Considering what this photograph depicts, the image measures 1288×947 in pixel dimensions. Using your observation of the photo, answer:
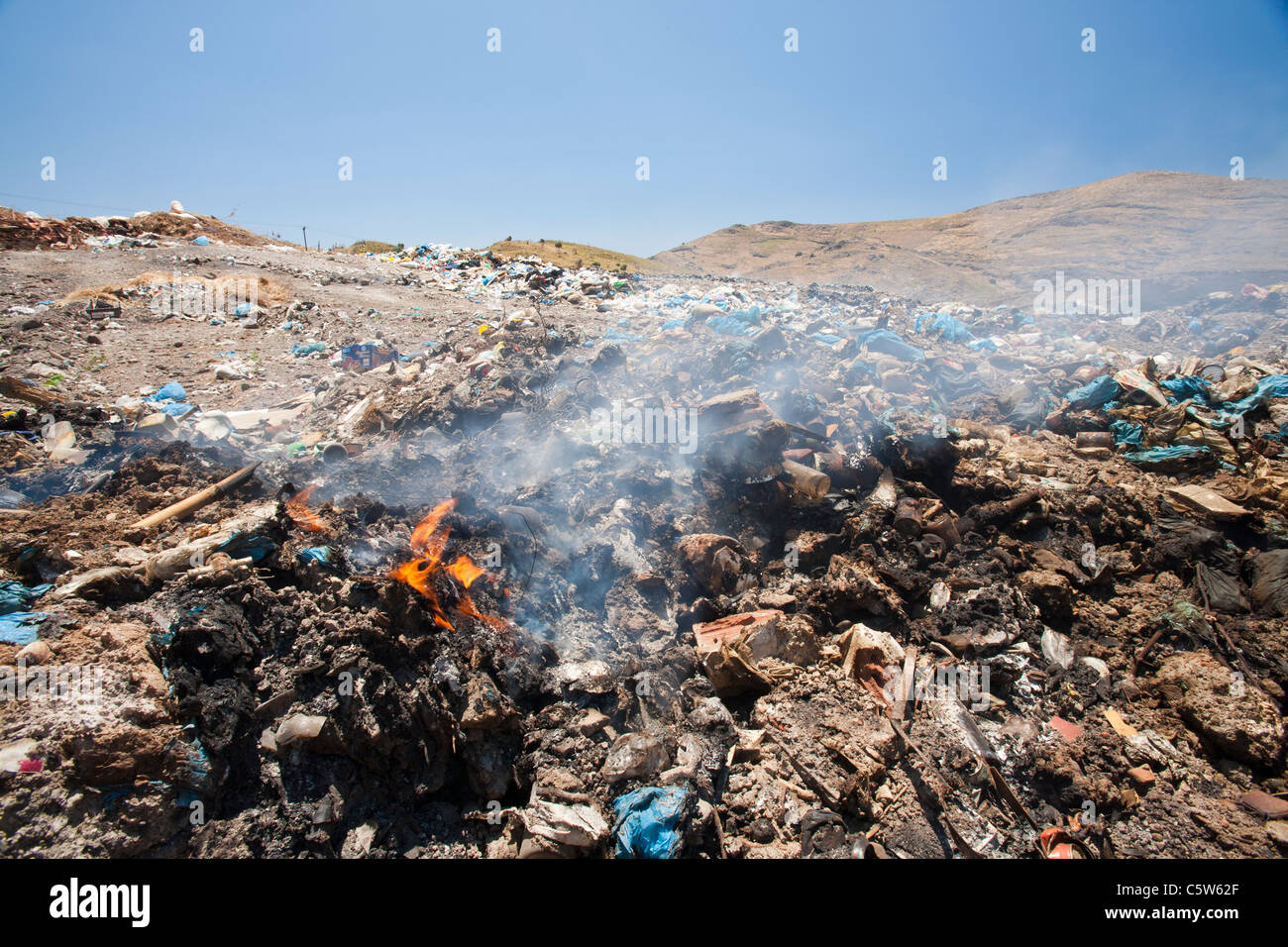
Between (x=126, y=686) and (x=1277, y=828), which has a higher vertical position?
(x=126, y=686)

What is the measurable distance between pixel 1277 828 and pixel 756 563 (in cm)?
347

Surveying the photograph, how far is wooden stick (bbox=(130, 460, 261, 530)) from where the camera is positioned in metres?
4.02

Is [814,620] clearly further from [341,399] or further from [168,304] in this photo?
[168,304]

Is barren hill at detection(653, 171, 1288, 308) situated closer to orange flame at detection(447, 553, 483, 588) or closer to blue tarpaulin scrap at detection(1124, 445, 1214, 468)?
blue tarpaulin scrap at detection(1124, 445, 1214, 468)

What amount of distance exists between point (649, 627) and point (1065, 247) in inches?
1151

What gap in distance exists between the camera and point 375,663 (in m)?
3.18

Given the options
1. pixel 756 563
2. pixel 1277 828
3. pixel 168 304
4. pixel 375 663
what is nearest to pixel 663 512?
pixel 756 563

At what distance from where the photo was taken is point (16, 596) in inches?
116

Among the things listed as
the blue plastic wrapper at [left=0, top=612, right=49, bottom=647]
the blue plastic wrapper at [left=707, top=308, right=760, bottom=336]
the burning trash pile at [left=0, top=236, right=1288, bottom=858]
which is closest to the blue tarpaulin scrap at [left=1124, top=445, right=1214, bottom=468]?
the burning trash pile at [left=0, top=236, right=1288, bottom=858]

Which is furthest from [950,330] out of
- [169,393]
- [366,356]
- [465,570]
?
[169,393]

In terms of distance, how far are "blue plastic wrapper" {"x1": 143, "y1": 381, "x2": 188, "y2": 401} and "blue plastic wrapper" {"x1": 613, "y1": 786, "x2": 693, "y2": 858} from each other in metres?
9.19

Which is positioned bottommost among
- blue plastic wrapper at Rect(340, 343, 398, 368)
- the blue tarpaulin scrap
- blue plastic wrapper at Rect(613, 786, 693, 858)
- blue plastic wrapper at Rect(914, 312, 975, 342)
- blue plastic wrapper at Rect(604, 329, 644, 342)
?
blue plastic wrapper at Rect(613, 786, 693, 858)

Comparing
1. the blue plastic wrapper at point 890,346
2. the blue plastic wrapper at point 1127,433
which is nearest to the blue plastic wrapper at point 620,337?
the blue plastic wrapper at point 890,346

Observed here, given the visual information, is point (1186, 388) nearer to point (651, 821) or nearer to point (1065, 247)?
point (651, 821)
